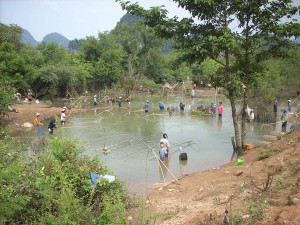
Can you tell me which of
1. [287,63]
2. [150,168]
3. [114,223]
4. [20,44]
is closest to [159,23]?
[150,168]

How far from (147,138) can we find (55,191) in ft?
37.7

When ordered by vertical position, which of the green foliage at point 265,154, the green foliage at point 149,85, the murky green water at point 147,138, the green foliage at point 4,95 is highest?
the green foliage at point 149,85

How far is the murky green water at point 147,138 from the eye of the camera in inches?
528

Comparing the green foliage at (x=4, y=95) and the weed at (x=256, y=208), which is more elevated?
the green foliage at (x=4, y=95)

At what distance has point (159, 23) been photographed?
12.8 meters

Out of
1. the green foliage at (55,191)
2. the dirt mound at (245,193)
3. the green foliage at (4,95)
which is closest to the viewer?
the green foliage at (55,191)

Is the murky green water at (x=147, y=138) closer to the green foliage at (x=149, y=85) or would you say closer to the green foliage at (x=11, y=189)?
the green foliage at (x=11, y=189)

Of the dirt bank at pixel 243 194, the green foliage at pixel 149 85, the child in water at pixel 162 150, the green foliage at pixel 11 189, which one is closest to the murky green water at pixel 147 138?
the child in water at pixel 162 150

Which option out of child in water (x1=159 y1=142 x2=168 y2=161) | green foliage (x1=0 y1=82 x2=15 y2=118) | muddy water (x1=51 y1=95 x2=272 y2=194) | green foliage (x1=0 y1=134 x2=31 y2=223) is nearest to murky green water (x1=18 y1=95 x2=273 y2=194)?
muddy water (x1=51 y1=95 x2=272 y2=194)

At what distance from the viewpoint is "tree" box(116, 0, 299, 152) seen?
12.2 meters

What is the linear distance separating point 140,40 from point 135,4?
129 ft

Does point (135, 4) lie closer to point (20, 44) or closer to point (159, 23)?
point (159, 23)

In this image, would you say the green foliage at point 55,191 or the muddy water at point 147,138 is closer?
the green foliage at point 55,191

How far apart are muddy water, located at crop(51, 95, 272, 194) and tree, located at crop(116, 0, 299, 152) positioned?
4.09 m
